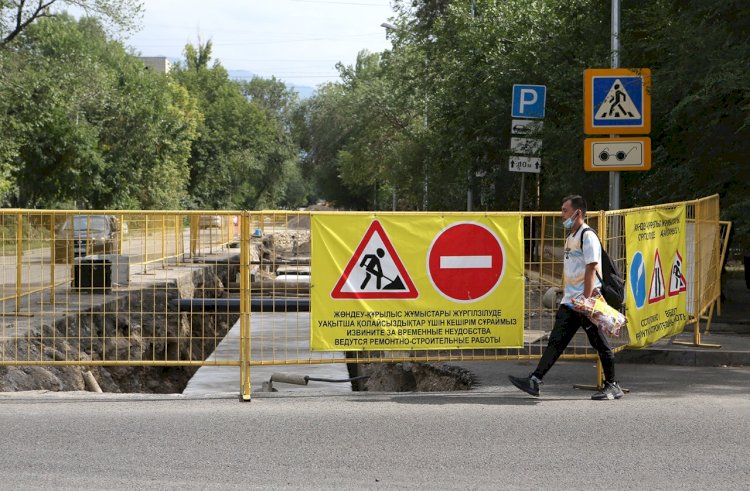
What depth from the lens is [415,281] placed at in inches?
370

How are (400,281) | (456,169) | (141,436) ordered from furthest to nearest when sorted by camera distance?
(456,169) < (400,281) < (141,436)

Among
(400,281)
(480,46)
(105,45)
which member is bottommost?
(400,281)

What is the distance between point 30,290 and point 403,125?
41959 millimetres

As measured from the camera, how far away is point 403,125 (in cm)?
5519

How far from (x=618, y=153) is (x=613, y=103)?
70 cm

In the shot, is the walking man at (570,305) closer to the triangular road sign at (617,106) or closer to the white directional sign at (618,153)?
the triangular road sign at (617,106)

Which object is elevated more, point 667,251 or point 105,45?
point 105,45

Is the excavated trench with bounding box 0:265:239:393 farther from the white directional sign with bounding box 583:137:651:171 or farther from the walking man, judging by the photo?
the white directional sign with bounding box 583:137:651:171

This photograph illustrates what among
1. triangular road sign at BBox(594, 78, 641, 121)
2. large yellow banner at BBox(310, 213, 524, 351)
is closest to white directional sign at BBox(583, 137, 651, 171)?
triangular road sign at BBox(594, 78, 641, 121)

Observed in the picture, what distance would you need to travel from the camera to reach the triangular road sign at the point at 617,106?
1316cm

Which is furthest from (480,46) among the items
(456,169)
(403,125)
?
(403,125)

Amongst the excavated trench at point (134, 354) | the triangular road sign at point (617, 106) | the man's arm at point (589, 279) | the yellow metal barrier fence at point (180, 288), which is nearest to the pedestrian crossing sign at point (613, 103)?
the triangular road sign at point (617, 106)

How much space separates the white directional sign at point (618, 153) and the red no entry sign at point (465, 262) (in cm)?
441

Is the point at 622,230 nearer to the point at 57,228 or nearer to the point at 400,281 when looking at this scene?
the point at 400,281
